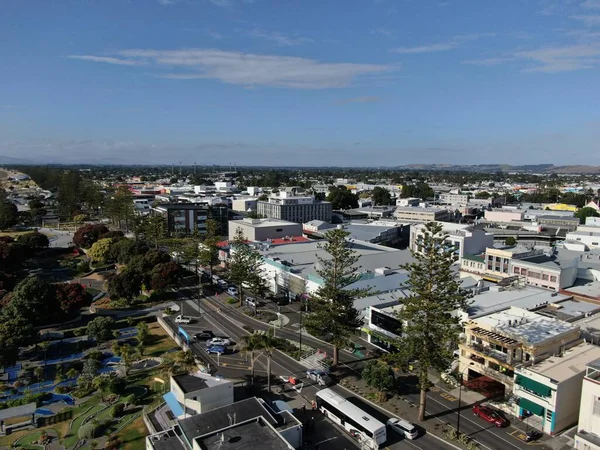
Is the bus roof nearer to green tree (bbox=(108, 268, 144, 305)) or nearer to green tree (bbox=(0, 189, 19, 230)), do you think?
green tree (bbox=(108, 268, 144, 305))

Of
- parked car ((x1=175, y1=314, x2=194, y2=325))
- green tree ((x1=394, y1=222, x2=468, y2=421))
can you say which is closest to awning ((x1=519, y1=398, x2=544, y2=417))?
green tree ((x1=394, y1=222, x2=468, y2=421))

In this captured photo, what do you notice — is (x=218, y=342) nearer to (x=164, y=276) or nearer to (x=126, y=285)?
(x=164, y=276)

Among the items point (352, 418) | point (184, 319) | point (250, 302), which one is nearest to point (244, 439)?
point (352, 418)

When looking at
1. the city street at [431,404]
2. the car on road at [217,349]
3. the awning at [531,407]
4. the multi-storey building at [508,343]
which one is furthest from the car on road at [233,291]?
the awning at [531,407]

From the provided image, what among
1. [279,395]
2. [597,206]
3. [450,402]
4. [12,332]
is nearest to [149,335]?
[12,332]

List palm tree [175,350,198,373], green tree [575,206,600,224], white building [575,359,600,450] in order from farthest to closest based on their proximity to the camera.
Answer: green tree [575,206,600,224], palm tree [175,350,198,373], white building [575,359,600,450]

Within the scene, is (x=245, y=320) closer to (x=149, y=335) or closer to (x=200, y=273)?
(x=149, y=335)
